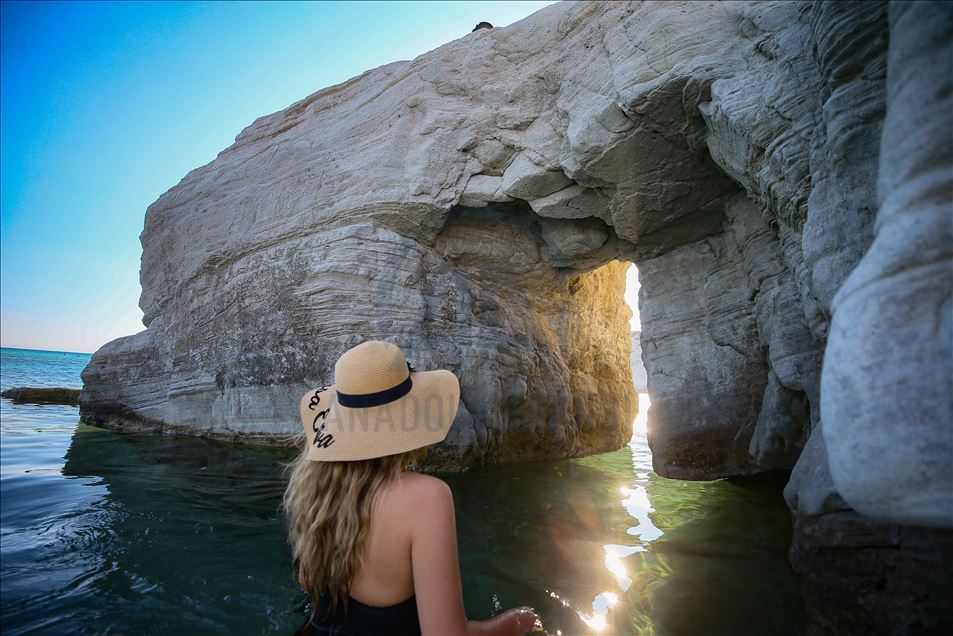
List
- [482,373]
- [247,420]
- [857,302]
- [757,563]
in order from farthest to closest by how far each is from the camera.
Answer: [247,420] → [482,373] → [757,563] → [857,302]

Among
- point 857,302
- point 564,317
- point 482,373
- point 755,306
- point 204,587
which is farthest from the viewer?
point 564,317

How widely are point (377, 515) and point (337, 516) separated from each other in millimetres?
159

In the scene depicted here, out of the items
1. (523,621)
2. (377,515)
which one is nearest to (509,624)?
(523,621)

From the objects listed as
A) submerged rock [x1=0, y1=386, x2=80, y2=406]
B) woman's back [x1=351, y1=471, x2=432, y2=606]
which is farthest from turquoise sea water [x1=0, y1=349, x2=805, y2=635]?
submerged rock [x1=0, y1=386, x2=80, y2=406]

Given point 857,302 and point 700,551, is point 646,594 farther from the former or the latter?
point 857,302

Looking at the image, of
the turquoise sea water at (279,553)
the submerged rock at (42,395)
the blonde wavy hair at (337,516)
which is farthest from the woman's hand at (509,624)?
the submerged rock at (42,395)

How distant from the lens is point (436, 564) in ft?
4.97

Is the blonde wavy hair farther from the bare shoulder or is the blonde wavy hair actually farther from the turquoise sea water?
the turquoise sea water

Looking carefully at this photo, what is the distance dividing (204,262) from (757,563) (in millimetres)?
10727

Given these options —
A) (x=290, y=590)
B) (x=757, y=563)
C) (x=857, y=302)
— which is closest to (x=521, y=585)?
(x=290, y=590)

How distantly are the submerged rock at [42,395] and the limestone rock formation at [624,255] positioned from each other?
18.7ft

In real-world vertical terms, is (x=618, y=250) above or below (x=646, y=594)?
above

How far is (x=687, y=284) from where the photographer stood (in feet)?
23.7

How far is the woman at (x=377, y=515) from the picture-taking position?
153cm
